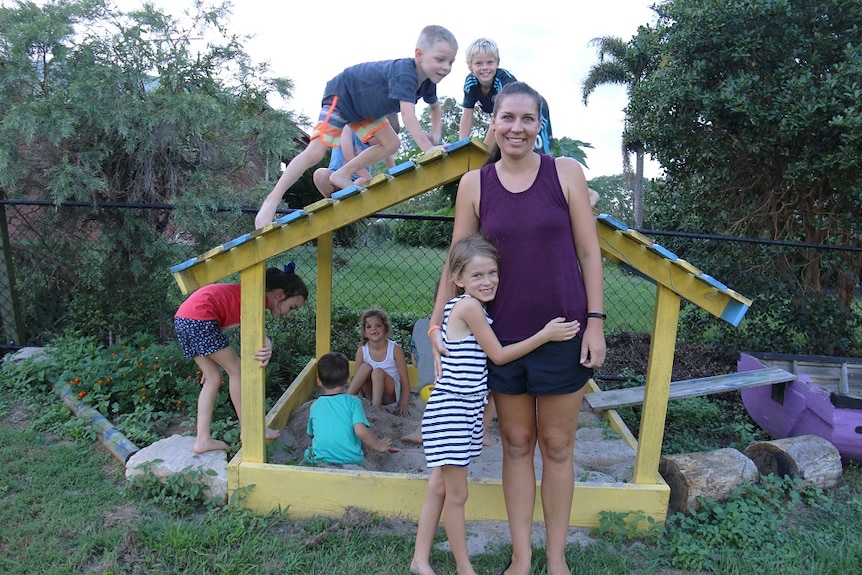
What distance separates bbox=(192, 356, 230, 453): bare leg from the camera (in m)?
3.61

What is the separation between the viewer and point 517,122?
2416mm

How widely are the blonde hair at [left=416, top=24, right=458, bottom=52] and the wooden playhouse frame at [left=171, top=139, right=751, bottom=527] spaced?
0.78m

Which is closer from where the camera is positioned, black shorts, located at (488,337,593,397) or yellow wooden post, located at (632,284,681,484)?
black shorts, located at (488,337,593,397)

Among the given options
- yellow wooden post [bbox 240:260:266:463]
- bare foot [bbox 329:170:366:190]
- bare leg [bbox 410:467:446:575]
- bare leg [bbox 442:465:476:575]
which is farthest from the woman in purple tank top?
bare foot [bbox 329:170:366:190]

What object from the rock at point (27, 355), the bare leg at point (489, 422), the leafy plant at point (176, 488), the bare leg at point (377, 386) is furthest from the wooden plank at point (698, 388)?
the rock at point (27, 355)

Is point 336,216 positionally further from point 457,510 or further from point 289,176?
point 457,510

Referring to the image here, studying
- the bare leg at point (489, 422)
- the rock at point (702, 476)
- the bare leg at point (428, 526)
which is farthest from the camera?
the bare leg at point (489, 422)

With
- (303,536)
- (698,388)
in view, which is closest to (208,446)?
(303,536)

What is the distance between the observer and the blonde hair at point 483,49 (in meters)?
3.64

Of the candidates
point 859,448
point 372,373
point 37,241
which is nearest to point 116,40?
point 37,241

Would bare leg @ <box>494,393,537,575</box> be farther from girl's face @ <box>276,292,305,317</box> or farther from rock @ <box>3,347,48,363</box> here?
rock @ <box>3,347,48,363</box>

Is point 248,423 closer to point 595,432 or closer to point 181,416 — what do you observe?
point 181,416

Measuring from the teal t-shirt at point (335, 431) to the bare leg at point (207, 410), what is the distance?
0.55 m

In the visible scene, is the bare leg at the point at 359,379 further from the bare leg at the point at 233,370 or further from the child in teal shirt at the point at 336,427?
the bare leg at the point at 233,370
